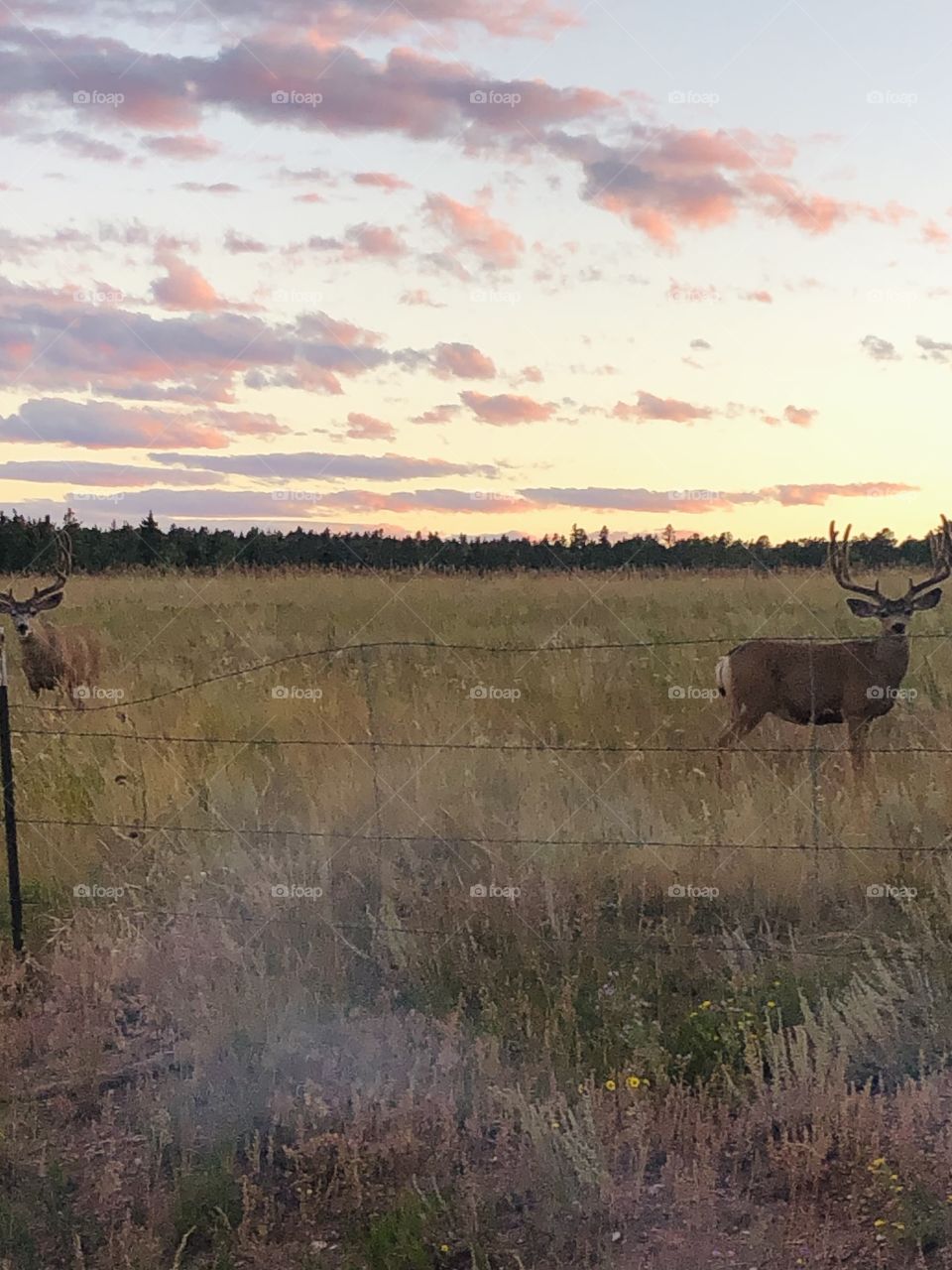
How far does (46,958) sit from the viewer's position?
20.2 ft

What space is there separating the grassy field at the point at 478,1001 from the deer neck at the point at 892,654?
0.51 metres

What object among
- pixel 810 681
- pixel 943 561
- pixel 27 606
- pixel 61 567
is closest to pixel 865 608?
pixel 810 681

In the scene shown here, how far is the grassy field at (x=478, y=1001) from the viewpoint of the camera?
13.3 feet

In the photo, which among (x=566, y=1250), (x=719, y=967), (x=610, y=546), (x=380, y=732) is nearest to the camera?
(x=566, y=1250)

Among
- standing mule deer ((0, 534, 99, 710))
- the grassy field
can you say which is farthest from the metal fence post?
standing mule deer ((0, 534, 99, 710))

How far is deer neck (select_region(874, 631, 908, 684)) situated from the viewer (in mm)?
9508

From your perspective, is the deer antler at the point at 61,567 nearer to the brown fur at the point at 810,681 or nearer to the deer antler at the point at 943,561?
the brown fur at the point at 810,681

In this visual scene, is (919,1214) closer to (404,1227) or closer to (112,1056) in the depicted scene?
(404,1227)

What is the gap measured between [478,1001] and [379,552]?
33766 millimetres

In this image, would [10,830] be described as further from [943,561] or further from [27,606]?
[943,561]

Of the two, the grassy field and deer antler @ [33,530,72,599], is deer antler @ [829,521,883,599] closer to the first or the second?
the grassy field

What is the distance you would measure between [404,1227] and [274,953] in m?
2.00

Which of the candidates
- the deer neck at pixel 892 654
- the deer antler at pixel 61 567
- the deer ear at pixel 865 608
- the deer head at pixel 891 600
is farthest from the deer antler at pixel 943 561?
the deer antler at pixel 61 567

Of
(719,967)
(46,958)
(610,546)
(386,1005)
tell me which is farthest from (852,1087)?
(610,546)
